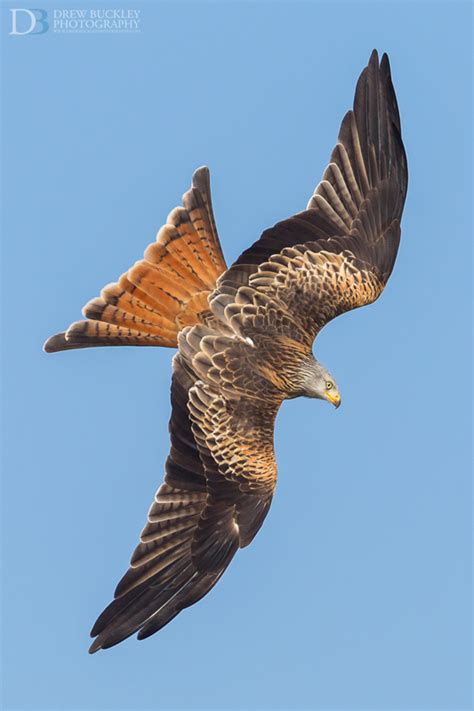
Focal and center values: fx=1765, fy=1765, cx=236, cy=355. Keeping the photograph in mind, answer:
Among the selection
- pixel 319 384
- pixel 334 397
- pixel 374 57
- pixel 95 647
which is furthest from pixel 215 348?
pixel 374 57

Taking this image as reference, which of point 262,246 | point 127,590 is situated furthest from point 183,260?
point 127,590

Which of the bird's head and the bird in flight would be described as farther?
the bird's head

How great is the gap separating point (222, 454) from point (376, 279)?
1.87 meters

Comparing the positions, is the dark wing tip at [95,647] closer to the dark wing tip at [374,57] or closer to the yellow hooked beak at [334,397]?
the yellow hooked beak at [334,397]

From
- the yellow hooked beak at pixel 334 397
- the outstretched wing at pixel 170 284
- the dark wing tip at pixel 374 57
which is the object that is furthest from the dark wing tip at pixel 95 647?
the dark wing tip at pixel 374 57

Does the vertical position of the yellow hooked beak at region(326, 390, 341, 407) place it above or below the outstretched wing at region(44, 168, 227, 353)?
below

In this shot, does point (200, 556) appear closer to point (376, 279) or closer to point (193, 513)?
point (193, 513)

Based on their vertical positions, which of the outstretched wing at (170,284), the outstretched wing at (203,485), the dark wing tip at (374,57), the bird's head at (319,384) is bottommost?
the outstretched wing at (203,485)

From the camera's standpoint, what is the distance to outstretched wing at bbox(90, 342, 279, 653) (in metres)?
13.4

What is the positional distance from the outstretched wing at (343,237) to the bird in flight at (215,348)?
0.4 inches

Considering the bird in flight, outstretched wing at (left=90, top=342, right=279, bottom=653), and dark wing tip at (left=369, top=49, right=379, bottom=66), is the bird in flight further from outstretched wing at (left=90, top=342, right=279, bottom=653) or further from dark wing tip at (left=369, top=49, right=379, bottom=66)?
dark wing tip at (left=369, top=49, right=379, bottom=66)

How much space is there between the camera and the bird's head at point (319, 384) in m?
13.6

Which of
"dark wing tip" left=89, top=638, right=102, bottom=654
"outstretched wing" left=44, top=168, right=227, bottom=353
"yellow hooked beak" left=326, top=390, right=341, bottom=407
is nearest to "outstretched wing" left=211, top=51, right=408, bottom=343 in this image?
"outstretched wing" left=44, top=168, right=227, bottom=353

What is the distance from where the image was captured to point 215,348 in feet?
44.1
